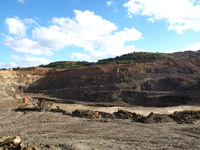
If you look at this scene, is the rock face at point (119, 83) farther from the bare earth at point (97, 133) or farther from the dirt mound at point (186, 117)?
the bare earth at point (97, 133)

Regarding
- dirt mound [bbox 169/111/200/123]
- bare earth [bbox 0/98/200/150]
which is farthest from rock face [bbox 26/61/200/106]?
bare earth [bbox 0/98/200/150]

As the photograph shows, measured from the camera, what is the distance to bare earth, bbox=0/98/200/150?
775 centimetres

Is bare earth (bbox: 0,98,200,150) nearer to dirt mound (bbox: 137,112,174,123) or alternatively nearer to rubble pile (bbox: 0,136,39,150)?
dirt mound (bbox: 137,112,174,123)

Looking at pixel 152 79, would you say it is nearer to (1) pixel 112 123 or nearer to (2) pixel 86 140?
(1) pixel 112 123

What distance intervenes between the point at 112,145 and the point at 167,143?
2561 millimetres

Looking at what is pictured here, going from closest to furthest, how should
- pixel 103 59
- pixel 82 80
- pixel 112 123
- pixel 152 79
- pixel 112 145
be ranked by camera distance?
pixel 112 145 < pixel 112 123 < pixel 152 79 < pixel 82 80 < pixel 103 59

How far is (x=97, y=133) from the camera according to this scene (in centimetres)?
962

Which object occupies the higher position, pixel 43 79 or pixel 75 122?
pixel 43 79

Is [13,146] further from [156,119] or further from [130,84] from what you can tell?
[130,84]

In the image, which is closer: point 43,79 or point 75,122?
point 75,122

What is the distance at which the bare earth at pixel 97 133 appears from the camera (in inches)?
305

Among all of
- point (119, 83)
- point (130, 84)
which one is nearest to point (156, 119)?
point (130, 84)

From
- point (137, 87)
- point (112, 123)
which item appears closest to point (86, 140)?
point (112, 123)

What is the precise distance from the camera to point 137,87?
82.1 ft
